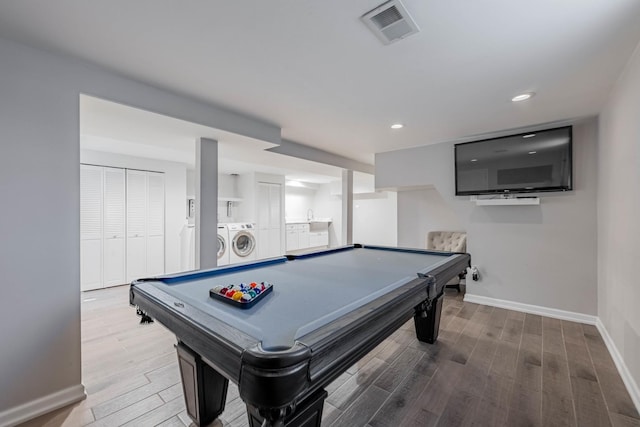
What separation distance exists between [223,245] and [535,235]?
5.04 metres

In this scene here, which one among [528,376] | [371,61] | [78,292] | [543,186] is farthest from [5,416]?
[543,186]

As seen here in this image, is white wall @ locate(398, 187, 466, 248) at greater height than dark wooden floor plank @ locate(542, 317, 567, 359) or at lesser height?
greater

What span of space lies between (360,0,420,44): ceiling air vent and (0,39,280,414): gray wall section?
190 cm

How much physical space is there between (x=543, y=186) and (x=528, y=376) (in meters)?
2.08

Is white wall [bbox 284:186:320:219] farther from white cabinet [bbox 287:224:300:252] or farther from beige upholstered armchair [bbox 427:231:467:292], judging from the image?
beige upholstered armchair [bbox 427:231:467:292]

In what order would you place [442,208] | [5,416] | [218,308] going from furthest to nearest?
[442,208], [5,416], [218,308]

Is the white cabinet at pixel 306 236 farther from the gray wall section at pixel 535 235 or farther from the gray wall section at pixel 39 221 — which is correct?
the gray wall section at pixel 39 221

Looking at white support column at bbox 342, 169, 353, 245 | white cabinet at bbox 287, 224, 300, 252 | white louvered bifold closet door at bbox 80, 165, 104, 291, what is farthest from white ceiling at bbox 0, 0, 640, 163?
white cabinet at bbox 287, 224, 300, 252

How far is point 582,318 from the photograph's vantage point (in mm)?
2955

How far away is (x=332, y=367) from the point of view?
92 cm

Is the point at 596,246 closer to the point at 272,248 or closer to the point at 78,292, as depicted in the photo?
the point at 78,292

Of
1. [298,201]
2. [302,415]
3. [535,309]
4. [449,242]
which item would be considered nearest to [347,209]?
[449,242]

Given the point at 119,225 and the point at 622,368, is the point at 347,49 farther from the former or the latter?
the point at 119,225

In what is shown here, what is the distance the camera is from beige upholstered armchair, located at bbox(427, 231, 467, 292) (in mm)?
4089
